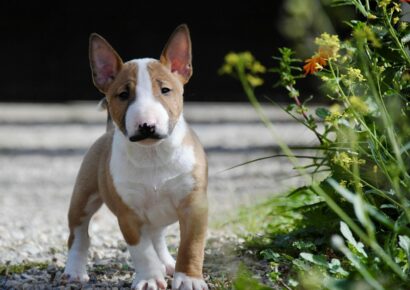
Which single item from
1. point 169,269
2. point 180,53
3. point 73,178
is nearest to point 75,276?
point 169,269

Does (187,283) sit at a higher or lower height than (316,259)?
lower

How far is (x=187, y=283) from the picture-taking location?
3486 mm

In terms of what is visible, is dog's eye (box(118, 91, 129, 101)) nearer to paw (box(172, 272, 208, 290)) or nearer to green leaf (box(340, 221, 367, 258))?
paw (box(172, 272, 208, 290))

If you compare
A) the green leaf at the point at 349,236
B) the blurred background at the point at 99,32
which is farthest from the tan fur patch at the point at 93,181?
the blurred background at the point at 99,32

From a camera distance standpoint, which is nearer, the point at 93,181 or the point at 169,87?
the point at 169,87

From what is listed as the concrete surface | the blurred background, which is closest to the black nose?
the concrete surface

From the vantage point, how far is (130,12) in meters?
13.0

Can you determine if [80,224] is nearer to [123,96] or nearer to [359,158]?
[123,96]

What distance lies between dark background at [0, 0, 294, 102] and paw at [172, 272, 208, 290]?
9163 millimetres

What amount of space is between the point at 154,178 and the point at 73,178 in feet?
15.9

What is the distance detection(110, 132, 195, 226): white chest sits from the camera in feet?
11.8

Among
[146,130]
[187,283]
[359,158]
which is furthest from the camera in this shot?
[359,158]

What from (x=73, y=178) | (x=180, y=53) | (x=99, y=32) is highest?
(x=180, y=53)

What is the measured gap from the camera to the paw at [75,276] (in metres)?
3.93
